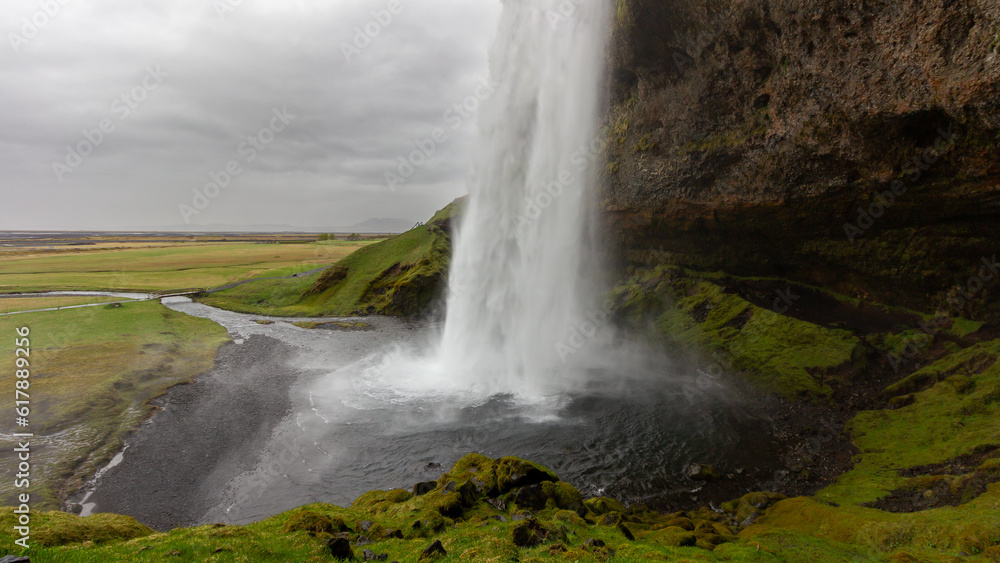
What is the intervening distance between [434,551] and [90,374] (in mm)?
32994

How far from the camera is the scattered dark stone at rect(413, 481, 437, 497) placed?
1717 cm

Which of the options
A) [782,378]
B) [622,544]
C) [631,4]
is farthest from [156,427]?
[631,4]

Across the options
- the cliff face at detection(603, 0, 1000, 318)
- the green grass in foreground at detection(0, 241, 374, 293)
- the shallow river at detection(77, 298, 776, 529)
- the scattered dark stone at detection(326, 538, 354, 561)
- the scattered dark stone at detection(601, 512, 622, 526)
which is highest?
the cliff face at detection(603, 0, 1000, 318)

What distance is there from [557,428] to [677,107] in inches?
1263

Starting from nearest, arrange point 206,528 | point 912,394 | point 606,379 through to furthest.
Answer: point 206,528
point 912,394
point 606,379

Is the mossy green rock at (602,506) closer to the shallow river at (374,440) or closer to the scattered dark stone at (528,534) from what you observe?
the shallow river at (374,440)

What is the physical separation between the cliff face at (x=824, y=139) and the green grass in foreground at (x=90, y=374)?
4357cm

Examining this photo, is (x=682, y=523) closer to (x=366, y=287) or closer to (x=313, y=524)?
(x=313, y=524)

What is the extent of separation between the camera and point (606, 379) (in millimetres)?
33344

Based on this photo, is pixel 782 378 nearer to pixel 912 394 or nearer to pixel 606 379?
pixel 912 394

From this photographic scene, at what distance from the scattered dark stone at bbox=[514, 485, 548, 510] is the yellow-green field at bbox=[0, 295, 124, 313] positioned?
6177 centimetres

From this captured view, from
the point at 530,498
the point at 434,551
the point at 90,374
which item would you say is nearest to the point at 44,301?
the point at 90,374

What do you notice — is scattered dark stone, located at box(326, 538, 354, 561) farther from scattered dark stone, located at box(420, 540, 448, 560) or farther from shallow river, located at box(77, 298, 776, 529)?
shallow river, located at box(77, 298, 776, 529)

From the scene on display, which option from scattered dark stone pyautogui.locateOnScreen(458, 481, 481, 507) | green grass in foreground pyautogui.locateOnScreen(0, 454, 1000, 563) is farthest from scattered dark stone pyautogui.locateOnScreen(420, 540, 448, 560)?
scattered dark stone pyautogui.locateOnScreen(458, 481, 481, 507)
